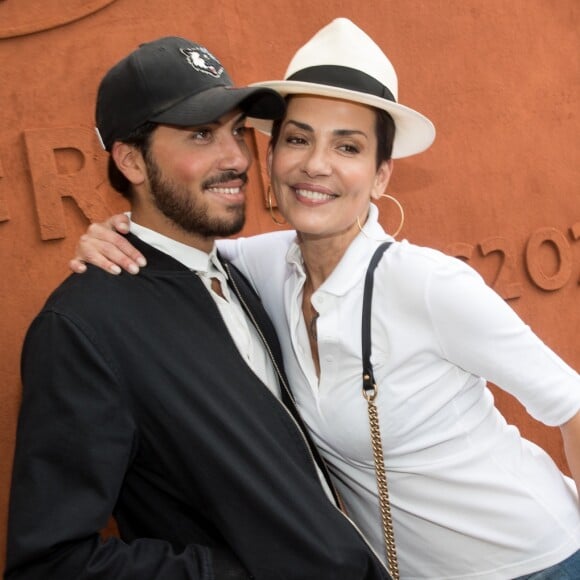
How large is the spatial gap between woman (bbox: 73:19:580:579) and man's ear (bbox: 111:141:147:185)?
188mm

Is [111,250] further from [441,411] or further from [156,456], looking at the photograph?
[441,411]

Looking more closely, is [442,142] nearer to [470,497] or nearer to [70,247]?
[70,247]

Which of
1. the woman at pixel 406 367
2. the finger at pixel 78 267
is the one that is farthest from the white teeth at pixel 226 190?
the finger at pixel 78 267

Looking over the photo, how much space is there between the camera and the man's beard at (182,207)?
207 cm

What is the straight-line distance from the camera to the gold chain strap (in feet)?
6.43

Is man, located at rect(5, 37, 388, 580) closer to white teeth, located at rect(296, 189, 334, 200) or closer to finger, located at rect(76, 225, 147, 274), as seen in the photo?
finger, located at rect(76, 225, 147, 274)

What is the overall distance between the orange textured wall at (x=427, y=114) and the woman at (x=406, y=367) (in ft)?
4.00

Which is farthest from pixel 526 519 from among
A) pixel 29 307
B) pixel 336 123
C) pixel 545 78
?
pixel 545 78

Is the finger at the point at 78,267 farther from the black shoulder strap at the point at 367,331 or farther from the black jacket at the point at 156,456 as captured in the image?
the black shoulder strap at the point at 367,331

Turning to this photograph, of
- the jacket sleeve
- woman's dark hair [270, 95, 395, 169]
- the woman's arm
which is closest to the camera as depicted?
the jacket sleeve

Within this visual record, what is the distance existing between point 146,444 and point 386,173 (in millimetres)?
1092

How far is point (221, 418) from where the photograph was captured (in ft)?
5.84

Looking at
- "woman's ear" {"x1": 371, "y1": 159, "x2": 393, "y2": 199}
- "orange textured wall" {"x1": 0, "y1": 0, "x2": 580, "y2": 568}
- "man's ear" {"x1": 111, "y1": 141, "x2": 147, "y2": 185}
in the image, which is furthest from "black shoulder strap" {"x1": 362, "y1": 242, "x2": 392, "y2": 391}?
"orange textured wall" {"x1": 0, "y1": 0, "x2": 580, "y2": 568}

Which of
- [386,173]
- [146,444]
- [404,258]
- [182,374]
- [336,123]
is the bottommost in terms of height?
[146,444]
